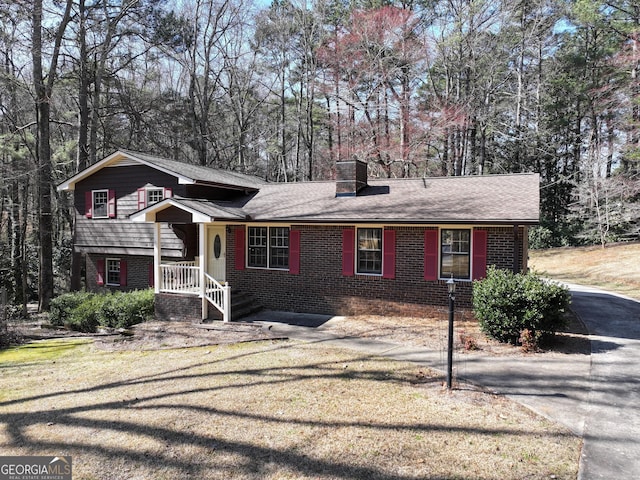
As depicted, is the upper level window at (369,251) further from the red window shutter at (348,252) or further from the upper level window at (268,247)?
the upper level window at (268,247)

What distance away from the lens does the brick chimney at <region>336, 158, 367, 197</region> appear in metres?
13.4

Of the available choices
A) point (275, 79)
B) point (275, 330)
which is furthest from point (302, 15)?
point (275, 330)

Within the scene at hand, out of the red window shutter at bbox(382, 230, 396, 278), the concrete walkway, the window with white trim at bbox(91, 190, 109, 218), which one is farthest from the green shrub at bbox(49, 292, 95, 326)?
the red window shutter at bbox(382, 230, 396, 278)

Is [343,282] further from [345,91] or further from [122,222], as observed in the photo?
[345,91]

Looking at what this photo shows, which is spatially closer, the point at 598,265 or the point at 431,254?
the point at 431,254

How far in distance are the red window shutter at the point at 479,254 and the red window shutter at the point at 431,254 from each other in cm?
96

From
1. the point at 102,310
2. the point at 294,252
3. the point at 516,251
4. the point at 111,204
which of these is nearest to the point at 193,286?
the point at 102,310

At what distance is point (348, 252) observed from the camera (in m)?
11.9

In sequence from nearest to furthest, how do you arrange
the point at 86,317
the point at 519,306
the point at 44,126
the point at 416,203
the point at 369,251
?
the point at 519,306 < the point at 416,203 < the point at 369,251 < the point at 86,317 < the point at 44,126

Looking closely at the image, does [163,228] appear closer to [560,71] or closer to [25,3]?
[25,3]

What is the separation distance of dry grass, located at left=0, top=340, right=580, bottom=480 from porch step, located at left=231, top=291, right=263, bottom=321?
3792 mm

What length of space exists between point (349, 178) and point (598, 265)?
1721cm

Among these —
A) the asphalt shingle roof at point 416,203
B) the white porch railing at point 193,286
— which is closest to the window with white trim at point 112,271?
the white porch railing at point 193,286

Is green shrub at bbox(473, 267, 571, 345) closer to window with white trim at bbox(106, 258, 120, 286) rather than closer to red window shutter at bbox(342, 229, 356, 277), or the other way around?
red window shutter at bbox(342, 229, 356, 277)
